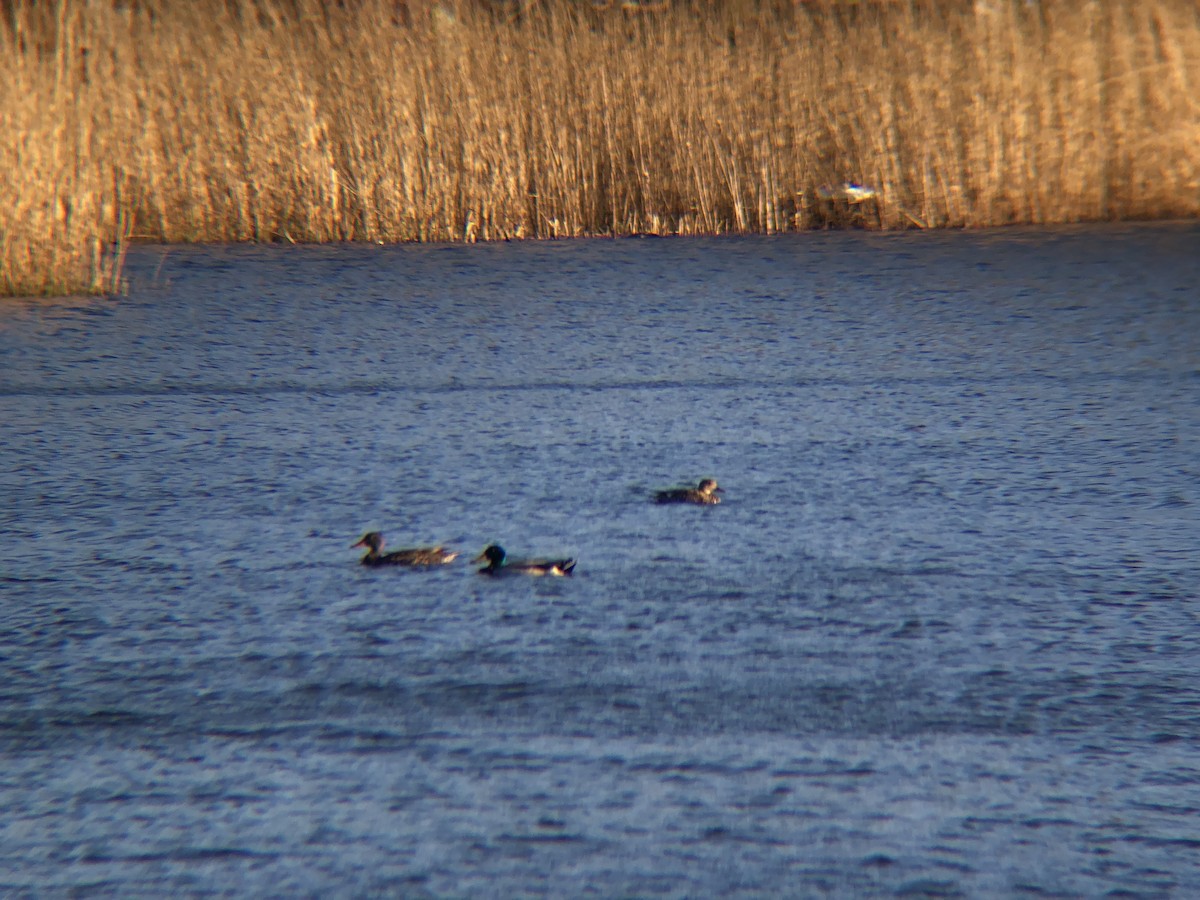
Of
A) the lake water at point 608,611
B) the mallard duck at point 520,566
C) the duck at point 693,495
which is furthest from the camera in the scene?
the duck at point 693,495

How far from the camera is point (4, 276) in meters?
7.21

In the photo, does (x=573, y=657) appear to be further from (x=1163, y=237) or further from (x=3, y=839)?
(x=1163, y=237)

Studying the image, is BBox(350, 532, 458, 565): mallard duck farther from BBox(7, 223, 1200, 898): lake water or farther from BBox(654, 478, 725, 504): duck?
BBox(654, 478, 725, 504): duck

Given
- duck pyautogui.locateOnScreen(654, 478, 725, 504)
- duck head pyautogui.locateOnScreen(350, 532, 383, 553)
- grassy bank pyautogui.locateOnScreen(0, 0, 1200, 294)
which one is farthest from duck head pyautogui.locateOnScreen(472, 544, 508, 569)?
grassy bank pyautogui.locateOnScreen(0, 0, 1200, 294)

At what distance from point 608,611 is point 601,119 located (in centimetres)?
653

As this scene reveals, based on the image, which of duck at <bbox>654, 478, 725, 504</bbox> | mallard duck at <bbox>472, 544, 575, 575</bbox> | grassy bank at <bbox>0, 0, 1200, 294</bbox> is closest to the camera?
mallard duck at <bbox>472, 544, 575, 575</bbox>

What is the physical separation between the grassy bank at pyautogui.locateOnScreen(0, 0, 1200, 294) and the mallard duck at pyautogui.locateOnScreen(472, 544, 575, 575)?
227 inches

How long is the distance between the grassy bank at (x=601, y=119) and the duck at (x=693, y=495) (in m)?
5.30

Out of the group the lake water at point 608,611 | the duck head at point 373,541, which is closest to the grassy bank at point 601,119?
the lake water at point 608,611

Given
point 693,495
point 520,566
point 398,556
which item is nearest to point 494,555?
point 520,566

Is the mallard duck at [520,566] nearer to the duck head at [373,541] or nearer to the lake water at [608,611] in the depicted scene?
the lake water at [608,611]

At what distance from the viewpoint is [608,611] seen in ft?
10.8

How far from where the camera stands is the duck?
160 inches

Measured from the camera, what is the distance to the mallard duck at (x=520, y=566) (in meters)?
3.53
